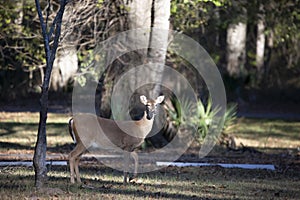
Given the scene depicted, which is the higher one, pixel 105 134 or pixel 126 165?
pixel 105 134

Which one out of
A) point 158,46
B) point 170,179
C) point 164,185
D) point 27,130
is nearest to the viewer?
point 164,185

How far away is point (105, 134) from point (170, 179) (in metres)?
1.57

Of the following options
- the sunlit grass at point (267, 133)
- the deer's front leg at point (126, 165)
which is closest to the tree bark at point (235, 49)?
the sunlit grass at point (267, 133)

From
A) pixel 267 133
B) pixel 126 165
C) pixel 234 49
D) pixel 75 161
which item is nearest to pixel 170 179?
pixel 126 165

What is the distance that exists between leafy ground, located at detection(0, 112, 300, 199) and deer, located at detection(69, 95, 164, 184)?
0.47 m

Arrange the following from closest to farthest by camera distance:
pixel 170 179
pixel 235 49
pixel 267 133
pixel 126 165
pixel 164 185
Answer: pixel 164 185, pixel 126 165, pixel 170 179, pixel 267 133, pixel 235 49

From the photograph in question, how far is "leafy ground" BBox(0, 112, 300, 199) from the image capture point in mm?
11367

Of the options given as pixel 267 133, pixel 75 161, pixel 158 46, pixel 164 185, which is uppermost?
pixel 158 46

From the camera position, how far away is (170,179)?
13.9 meters

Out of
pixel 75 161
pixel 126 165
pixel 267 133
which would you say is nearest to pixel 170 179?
pixel 126 165

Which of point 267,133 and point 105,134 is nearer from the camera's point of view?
point 105,134

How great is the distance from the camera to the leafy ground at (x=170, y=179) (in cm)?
1137

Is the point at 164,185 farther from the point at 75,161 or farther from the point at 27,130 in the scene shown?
the point at 27,130

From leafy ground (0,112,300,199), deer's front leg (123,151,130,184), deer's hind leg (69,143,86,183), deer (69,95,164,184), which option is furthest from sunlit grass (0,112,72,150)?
deer's hind leg (69,143,86,183)
